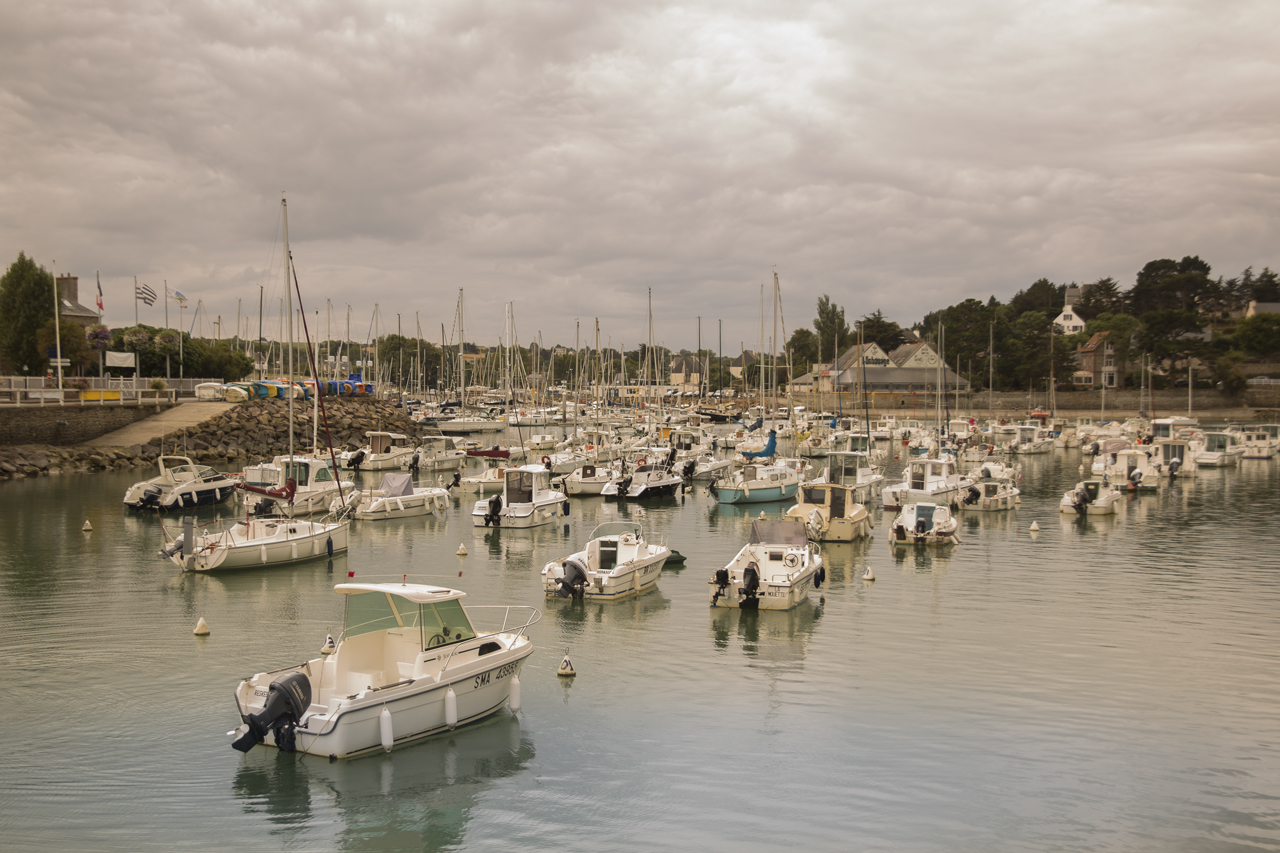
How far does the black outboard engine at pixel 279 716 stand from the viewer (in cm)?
1459

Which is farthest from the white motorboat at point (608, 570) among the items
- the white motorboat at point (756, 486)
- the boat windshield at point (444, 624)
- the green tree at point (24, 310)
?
the green tree at point (24, 310)

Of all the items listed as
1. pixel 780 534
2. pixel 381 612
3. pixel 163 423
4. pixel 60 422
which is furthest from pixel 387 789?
pixel 163 423

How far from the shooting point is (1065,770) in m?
15.6

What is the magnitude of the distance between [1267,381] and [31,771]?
14710 cm

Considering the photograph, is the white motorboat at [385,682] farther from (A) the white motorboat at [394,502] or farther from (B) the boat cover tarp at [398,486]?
(B) the boat cover tarp at [398,486]

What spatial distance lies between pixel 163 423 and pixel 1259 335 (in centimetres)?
13864

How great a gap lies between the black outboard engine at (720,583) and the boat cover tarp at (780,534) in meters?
2.07

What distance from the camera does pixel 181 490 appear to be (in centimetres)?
Answer: 4584

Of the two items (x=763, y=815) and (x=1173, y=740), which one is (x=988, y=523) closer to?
(x=1173, y=740)

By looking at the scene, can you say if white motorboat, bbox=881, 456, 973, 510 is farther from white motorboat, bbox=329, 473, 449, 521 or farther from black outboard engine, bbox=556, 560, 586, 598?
black outboard engine, bbox=556, 560, 586, 598

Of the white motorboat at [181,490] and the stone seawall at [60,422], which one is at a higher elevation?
the stone seawall at [60,422]

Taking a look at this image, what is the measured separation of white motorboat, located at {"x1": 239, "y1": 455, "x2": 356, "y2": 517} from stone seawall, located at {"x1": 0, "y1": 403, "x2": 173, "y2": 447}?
28.9 m

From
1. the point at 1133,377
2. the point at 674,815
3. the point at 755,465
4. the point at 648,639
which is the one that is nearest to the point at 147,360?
the point at 755,465

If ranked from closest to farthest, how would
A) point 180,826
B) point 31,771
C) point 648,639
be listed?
1. point 180,826
2. point 31,771
3. point 648,639
